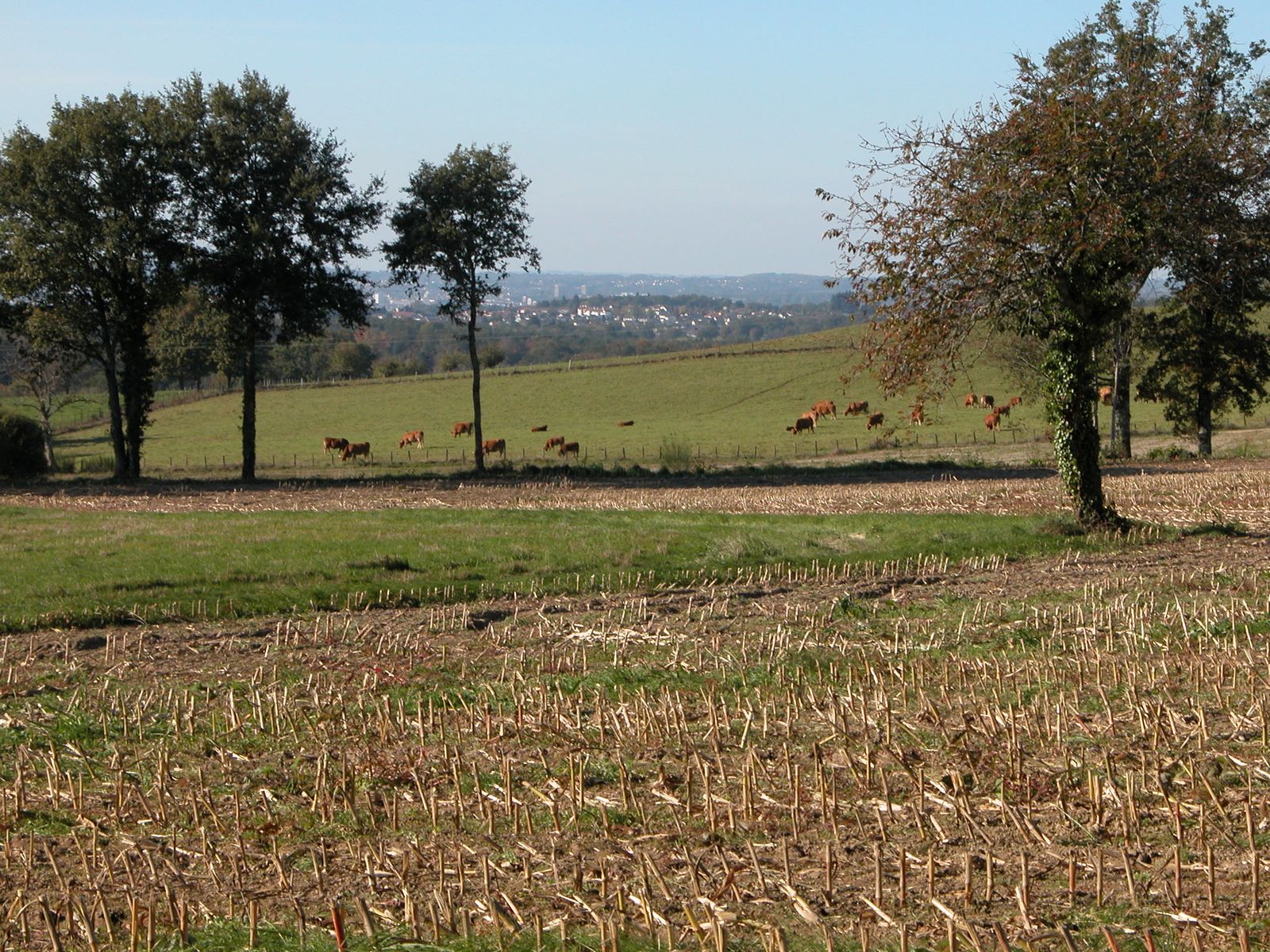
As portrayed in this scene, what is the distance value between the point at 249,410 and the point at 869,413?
41.6 metres

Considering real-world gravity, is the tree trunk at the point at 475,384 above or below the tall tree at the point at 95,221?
below

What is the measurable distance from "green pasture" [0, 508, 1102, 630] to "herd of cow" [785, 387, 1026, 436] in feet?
137

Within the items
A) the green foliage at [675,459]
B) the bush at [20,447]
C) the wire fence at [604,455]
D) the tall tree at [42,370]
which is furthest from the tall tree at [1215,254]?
the bush at [20,447]

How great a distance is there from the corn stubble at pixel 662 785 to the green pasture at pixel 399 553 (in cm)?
308

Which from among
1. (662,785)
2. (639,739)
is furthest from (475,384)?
(662,785)

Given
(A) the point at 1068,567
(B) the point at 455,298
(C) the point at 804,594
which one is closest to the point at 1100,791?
(C) the point at 804,594

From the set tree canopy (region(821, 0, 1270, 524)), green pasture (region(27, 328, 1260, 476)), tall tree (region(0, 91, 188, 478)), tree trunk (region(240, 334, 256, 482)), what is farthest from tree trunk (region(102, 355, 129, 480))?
tree canopy (region(821, 0, 1270, 524))

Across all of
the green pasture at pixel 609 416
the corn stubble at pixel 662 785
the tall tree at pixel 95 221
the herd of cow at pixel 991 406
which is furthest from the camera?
the herd of cow at pixel 991 406

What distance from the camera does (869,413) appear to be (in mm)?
76938

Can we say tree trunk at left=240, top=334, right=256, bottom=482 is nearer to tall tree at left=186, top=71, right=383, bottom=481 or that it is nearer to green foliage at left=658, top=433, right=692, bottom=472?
tall tree at left=186, top=71, right=383, bottom=481

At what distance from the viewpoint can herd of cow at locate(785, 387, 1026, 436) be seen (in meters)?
68.0

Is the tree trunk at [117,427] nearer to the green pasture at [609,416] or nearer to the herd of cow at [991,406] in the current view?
the green pasture at [609,416]

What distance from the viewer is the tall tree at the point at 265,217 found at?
145 ft

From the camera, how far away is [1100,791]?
827 centimetres
